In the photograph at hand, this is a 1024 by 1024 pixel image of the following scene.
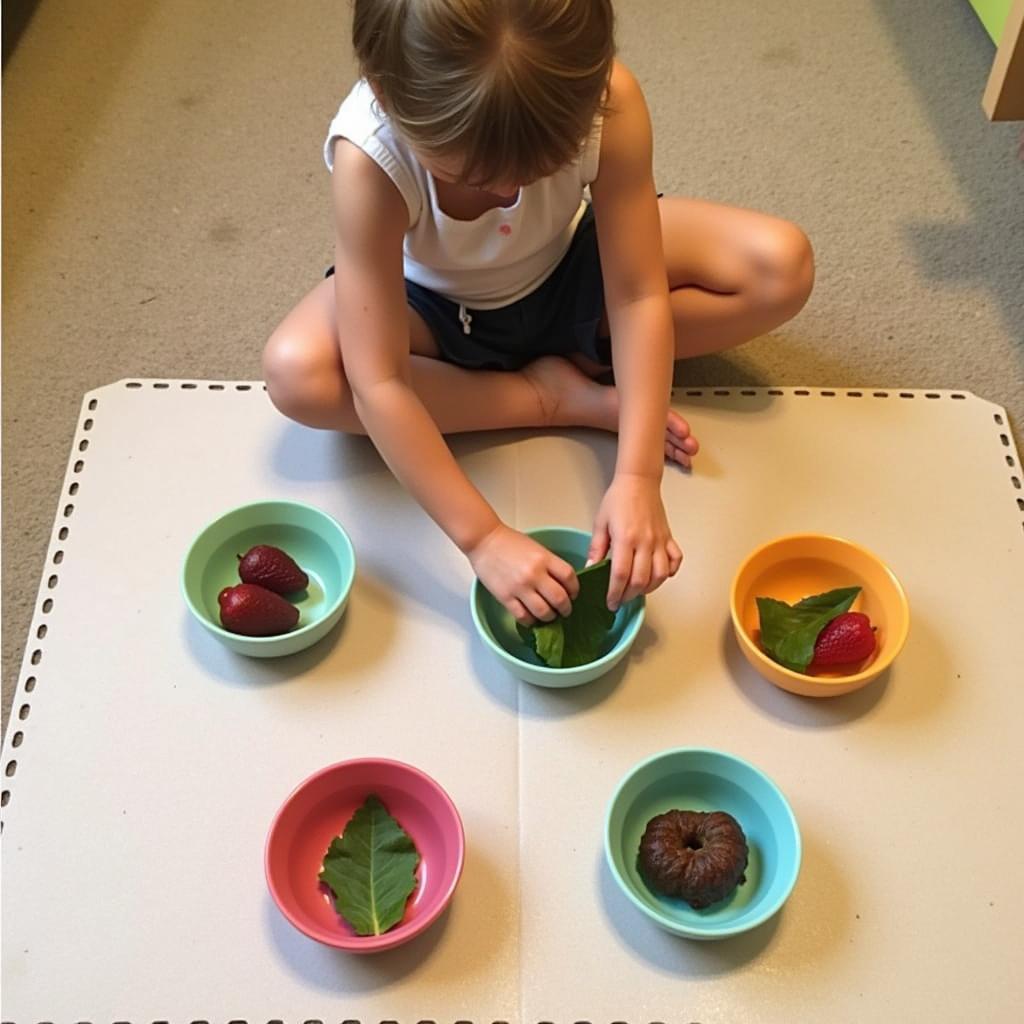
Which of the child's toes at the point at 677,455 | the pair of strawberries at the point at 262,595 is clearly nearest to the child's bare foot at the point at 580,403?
the child's toes at the point at 677,455

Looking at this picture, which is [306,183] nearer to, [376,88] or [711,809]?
[376,88]

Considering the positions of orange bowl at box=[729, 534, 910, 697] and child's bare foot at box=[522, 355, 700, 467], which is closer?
orange bowl at box=[729, 534, 910, 697]

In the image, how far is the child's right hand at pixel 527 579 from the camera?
2.60ft

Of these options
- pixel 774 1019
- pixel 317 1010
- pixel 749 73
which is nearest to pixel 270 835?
pixel 317 1010

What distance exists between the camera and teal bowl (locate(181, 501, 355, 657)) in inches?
33.8

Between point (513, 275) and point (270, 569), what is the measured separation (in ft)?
1.01

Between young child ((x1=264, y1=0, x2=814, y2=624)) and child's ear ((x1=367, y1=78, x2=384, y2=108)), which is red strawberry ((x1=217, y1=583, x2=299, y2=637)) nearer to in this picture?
young child ((x1=264, y1=0, x2=814, y2=624))

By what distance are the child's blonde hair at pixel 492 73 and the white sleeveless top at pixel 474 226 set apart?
0.41ft

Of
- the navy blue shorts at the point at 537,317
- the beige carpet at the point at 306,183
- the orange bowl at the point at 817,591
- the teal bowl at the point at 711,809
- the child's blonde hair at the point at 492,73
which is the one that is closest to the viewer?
the child's blonde hair at the point at 492,73

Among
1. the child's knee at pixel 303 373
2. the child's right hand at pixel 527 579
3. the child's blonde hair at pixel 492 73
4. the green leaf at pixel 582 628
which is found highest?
the child's blonde hair at pixel 492 73

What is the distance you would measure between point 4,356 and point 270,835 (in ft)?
2.08

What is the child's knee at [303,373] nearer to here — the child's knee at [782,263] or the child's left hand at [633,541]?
the child's left hand at [633,541]

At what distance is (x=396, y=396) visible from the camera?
0.83m

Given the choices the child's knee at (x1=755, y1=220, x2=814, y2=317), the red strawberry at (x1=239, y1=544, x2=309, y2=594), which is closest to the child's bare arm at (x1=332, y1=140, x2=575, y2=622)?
the red strawberry at (x1=239, y1=544, x2=309, y2=594)
